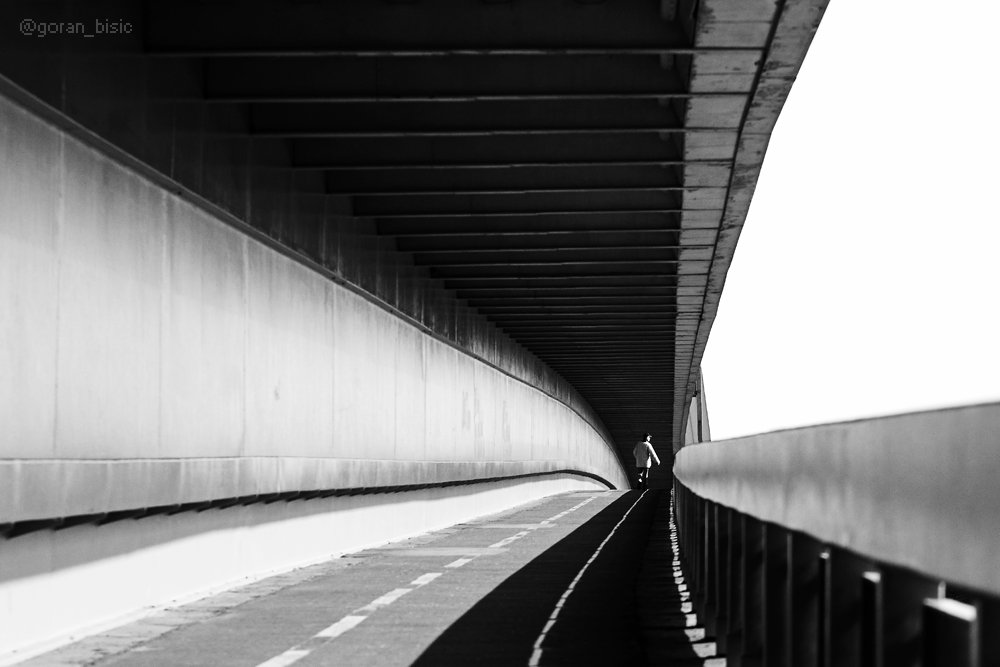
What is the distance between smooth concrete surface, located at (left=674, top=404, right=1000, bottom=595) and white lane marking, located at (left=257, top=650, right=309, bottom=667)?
3.75 metres

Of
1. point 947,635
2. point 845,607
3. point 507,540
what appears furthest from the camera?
point 507,540

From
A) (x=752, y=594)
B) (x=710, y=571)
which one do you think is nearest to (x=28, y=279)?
(x=710, y=571)

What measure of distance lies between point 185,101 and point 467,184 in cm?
639

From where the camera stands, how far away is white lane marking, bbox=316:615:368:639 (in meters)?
9.89

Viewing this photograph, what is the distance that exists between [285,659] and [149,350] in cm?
430

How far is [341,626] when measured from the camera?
10.4 m

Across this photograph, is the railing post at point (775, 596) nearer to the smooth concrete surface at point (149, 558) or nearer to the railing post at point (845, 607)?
the railing post at point (845, 607)

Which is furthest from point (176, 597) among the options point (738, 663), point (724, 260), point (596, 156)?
point (724, 260)

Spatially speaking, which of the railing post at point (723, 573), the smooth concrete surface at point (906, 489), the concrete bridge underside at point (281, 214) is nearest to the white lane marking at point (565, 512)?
the concrete bridge underside at point (281, 214)

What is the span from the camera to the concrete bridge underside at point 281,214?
33.4 feet

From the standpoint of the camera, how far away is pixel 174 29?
12.4 metres

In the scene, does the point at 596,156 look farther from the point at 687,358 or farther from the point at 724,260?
the point at 687,358

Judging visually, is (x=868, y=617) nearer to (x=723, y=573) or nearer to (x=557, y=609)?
(x=723, y=573)

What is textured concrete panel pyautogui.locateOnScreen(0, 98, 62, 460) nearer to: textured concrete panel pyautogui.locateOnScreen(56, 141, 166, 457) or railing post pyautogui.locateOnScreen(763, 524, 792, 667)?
textured concrete panel pyautogui.locateOnScreen(56, 141, 166, 457)
